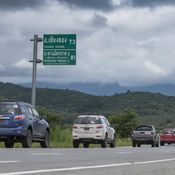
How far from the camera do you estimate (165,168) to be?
1562 centimetres

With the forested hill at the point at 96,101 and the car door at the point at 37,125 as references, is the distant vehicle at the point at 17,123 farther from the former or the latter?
the forested hill at the point at 96,101

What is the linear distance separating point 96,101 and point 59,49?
86.8 meters

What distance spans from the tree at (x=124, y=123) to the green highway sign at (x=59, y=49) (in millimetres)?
47496

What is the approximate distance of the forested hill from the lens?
356 feet

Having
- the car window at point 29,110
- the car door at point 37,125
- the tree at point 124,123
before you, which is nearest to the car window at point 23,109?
the car window at point 29,110

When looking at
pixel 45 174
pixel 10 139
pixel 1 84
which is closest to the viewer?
pixel 45 174

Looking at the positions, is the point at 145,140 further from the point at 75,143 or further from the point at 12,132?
the point at 12,132

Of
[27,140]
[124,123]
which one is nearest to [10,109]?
[27,140]

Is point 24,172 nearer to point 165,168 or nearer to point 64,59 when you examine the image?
point 165,168

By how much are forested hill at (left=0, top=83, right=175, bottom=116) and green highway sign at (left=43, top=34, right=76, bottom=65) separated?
197 feet

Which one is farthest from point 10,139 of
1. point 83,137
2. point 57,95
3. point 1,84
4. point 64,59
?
point 57,95

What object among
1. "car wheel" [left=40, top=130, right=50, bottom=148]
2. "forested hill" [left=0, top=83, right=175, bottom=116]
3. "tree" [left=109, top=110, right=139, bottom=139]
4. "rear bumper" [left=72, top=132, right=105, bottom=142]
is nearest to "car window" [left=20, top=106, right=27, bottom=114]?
"car wheel" [left=40, top=130, right=50, bottom=148]

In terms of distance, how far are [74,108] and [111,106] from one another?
13108 mm

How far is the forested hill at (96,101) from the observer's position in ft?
356
